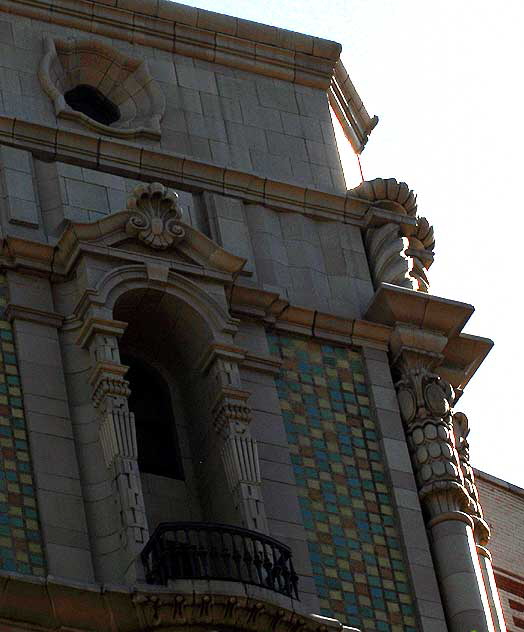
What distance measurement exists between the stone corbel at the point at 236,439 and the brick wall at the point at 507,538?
13.9 ft

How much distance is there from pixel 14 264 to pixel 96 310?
1.02m

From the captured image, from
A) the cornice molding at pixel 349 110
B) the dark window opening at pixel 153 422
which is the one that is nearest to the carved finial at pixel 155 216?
the dark window opening at pixel 153 422

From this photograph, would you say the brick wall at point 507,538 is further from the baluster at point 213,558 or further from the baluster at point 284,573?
the baluster at point 213,558

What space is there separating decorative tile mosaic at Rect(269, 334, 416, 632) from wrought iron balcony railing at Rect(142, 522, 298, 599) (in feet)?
2.61

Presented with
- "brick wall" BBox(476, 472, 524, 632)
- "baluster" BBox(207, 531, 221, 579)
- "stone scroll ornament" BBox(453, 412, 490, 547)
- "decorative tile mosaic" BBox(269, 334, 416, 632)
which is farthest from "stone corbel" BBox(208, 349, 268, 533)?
"brick wall" BBox(476, 472, 524, 632)

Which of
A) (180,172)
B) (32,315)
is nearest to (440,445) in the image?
(180,172)

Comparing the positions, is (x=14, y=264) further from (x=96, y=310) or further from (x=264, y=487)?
(x=264, y=487)

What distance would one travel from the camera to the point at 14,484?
86.3 feet

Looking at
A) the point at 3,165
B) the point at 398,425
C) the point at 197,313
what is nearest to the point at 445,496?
the point at 398,425

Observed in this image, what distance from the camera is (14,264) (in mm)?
28203

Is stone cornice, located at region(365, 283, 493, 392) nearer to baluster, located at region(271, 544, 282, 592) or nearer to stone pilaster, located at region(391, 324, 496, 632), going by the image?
stone pilaster, located at region(391, 324, 496, 632)

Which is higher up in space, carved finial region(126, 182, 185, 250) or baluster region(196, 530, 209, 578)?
carved finial region(126, 182, 185, 250)

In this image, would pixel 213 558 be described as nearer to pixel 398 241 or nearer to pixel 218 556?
pixel 218 556

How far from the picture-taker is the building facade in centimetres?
2608
